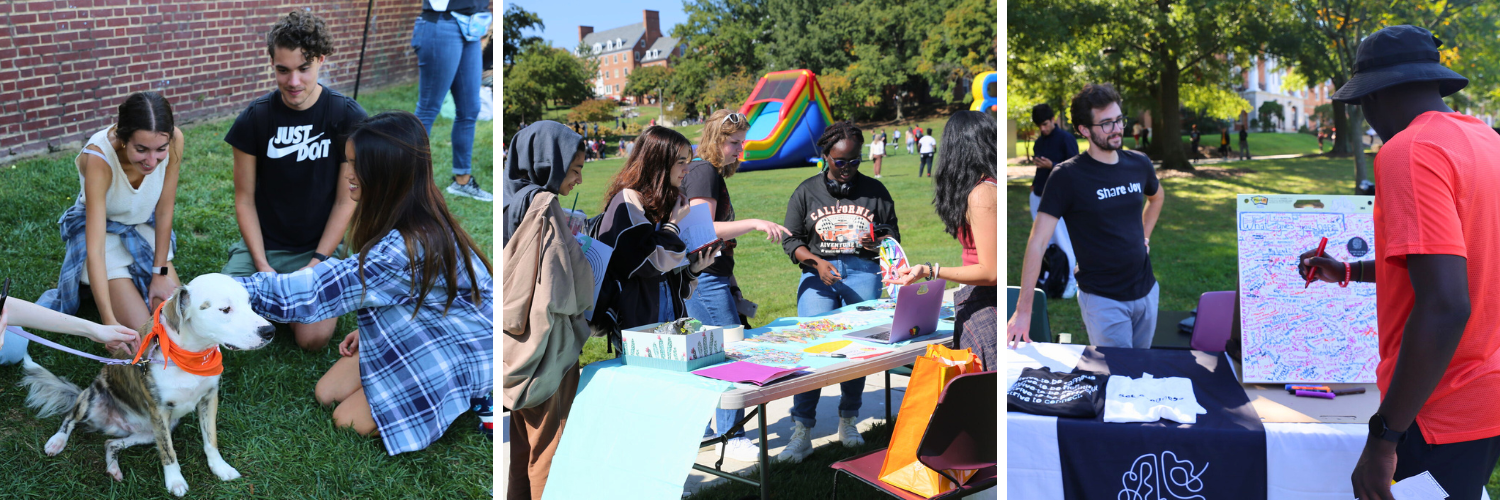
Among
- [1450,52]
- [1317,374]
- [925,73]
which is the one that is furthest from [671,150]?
[1450,52]

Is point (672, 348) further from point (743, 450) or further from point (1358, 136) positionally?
point (1358, 136)

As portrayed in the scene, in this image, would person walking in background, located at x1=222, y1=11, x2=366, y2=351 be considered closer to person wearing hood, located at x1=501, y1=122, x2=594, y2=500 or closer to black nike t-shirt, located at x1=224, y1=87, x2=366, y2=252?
black nike t-shirt, located at x1=224, y1=87, x2=366, y2=252

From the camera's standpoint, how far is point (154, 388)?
217 cm

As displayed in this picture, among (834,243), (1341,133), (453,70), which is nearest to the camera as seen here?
(453,70)

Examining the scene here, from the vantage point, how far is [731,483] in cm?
308

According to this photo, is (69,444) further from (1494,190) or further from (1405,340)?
Result: (1494,190)

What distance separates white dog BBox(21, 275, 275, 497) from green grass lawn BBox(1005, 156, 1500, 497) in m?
4.43

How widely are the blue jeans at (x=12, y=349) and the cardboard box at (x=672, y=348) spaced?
4.87ft

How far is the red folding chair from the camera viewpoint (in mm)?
2187

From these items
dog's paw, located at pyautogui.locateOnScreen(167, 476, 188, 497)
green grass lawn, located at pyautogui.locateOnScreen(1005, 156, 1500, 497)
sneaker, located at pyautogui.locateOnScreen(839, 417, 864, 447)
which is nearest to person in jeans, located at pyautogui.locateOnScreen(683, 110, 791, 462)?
sneaker, located at pyautogui.locateOnScreen(839, 417, 864, 447)

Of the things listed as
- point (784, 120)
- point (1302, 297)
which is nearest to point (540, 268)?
point (784, 120)

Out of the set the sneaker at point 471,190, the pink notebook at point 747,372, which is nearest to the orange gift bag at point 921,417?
the pink notebook at point 747,372

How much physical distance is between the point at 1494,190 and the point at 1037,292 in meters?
1.80

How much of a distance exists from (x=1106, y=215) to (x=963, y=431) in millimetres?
1060
